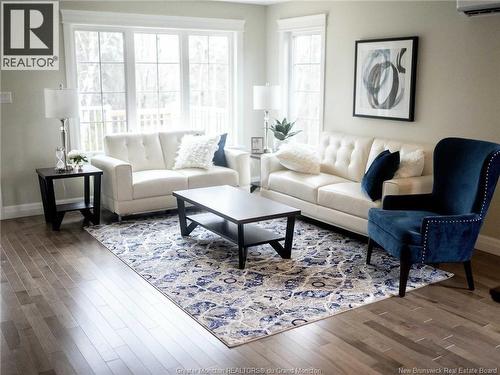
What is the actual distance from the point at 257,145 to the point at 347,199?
1.95 m

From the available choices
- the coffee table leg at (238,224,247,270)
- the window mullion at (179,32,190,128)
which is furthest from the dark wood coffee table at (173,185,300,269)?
the window mullion at (179,32,190,128)

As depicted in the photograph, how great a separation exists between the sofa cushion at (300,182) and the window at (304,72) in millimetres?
1027

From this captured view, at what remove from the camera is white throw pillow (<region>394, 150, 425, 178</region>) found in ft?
15.7

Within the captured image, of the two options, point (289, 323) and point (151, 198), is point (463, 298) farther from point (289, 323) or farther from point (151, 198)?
point (151, 198)

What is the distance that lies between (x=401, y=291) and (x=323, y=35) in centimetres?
349

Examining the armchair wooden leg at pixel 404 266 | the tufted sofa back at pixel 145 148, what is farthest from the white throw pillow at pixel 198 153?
the armchair wooden leg at pixel 404 266

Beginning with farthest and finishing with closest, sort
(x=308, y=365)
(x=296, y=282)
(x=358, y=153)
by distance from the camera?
(x=358, y=153) < (x=296, y=282) < (x=308, y=365)

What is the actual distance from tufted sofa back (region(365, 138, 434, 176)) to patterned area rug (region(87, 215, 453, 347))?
899mm

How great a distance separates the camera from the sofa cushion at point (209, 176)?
19.2 feet

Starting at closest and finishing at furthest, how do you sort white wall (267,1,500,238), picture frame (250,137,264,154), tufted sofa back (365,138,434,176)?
white wall (267,1,500,238) < tufted sofa back (365,138,434,176) < picture frame (250,137,264,154)

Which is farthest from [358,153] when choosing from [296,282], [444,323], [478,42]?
[444,323]

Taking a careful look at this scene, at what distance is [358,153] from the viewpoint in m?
5.49

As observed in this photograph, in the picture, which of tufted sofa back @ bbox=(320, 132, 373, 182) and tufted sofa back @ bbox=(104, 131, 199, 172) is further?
tufted sofa back @ bbox=(104, 131, 199, 172)

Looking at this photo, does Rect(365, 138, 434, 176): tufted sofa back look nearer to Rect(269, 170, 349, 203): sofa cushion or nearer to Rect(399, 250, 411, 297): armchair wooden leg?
Rect(269, 170, 349, 203): sofa cushion
